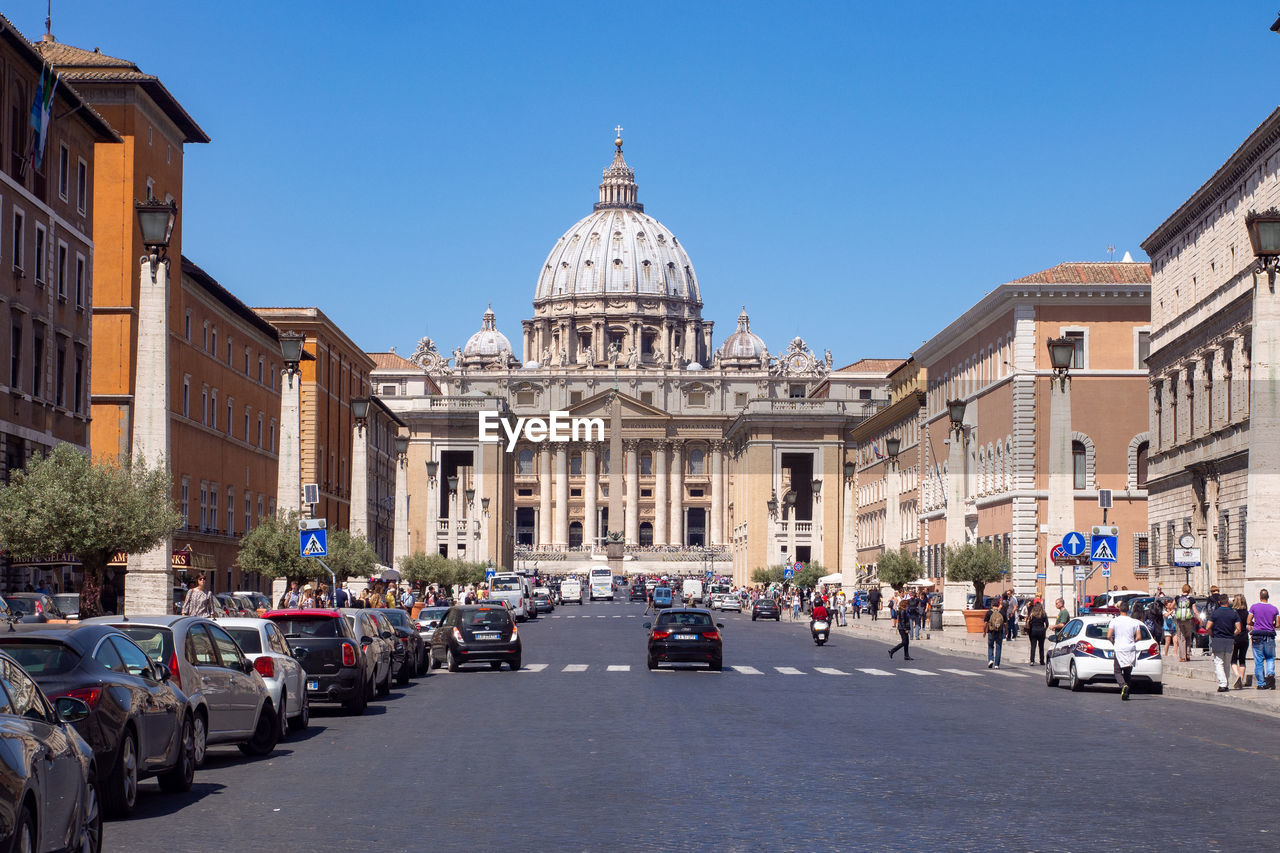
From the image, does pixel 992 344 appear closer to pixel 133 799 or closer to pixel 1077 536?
pixel 1077 536

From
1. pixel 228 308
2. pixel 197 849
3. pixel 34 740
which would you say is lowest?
pixel 197 849

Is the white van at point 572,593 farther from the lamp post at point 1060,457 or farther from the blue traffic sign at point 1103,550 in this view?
the blue traffic sign at point 1103,550

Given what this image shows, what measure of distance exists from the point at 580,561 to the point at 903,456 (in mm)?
80802

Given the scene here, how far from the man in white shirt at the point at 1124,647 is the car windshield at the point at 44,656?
18539mm

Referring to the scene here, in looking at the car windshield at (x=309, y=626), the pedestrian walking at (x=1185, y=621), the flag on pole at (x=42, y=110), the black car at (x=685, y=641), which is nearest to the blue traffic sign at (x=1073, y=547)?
the pedestrian walking at (x=1185, y=621)

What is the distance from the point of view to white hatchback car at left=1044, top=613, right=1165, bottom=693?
29.3m

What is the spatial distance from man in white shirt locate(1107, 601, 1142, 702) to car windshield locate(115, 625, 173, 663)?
16359 millimetres

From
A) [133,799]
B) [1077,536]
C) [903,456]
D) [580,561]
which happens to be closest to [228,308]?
[1077,536]

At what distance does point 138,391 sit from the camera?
94.0ft

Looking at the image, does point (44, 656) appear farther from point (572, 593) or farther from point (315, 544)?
point (572, 593)

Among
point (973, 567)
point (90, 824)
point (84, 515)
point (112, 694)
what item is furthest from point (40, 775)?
point (973, 567)

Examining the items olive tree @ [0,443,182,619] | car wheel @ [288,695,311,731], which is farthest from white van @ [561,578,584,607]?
car wheel @ [288,695,311,731]

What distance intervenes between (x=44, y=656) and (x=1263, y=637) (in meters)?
20.3

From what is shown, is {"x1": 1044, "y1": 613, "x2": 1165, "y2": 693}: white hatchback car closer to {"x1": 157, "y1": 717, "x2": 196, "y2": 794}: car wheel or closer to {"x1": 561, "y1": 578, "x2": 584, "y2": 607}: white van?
{"x1": 157, "y1": 717, "x2": 196, "y2": 794}: car wheel
